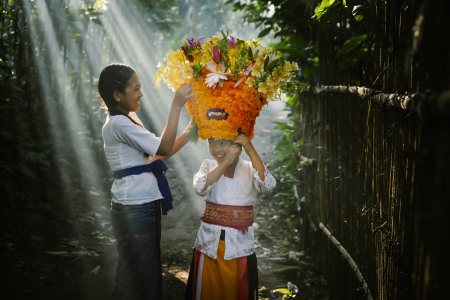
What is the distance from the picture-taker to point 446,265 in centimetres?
101

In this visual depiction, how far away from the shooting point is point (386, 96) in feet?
6.14

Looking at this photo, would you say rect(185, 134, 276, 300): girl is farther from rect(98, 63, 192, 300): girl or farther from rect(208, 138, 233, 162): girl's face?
rect(98, 63, 192, 300): girl

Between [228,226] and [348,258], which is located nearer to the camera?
[228,226]

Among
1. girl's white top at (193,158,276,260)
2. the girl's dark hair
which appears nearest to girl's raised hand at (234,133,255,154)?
girl's white top at (193,158,276,260)

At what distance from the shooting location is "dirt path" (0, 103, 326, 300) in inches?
144

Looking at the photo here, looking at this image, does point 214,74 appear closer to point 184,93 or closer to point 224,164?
point 184,93

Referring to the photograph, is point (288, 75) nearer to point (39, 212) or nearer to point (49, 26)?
point (39, 212)

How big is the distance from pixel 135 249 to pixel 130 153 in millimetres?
691

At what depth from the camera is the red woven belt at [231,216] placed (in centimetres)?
269

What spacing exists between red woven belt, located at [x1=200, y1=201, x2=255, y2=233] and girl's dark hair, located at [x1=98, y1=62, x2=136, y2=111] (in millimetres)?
1085

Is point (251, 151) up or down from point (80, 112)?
down

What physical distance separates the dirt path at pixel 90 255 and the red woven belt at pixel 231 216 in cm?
130

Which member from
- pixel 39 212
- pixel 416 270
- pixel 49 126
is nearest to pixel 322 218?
pixel 416 270

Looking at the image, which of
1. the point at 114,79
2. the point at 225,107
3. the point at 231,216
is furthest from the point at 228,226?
the point at 114,79
